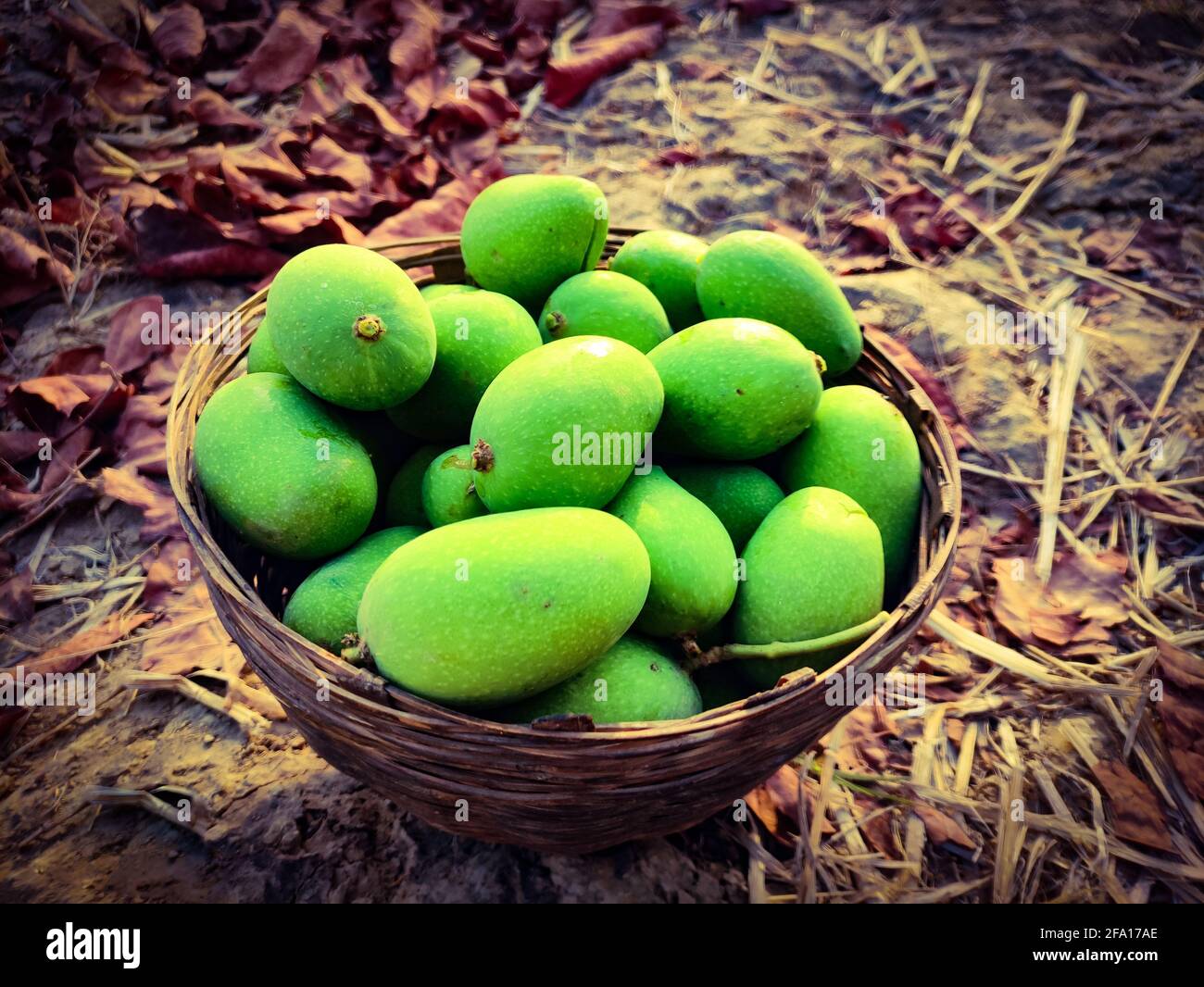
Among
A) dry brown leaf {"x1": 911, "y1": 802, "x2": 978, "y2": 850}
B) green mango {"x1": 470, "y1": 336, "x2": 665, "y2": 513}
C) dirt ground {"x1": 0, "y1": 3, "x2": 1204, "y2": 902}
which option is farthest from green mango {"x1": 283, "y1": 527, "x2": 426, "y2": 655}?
dry brown leaf {"x1": 911, "y1": 802, "x2": 978, "y2": 850}

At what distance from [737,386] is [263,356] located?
92 cm

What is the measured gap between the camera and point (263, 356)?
5.65 ft

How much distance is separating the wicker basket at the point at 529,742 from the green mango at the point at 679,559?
22cm

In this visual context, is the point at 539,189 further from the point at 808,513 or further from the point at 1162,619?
the point at 1162,619

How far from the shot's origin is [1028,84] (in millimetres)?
3697

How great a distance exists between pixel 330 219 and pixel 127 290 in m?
0.74

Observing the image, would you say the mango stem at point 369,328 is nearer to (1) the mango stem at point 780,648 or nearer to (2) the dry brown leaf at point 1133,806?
(1) the mango stem at point 780,648

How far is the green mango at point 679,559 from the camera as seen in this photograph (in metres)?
1.41

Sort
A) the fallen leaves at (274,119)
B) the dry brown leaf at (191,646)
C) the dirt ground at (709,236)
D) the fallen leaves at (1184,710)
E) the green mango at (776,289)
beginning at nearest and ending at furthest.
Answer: the dirt ground at (709,236), the green mango at (776,289), the fallen leaves at (1184,710), the dry brown leaf at (191,646), the fallen leaves at (274,119)

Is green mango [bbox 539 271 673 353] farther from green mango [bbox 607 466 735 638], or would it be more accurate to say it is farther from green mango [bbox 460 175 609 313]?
green mango [bbox 607 466 735 638]

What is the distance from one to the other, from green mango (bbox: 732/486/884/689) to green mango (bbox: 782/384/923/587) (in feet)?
0.42

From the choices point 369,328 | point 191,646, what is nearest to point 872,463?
point 369,328

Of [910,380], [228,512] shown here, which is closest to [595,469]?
[228,512]

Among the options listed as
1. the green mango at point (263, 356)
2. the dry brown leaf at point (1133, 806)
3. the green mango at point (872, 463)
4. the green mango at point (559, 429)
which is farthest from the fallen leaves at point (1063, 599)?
the green mango at point (263, 356)
